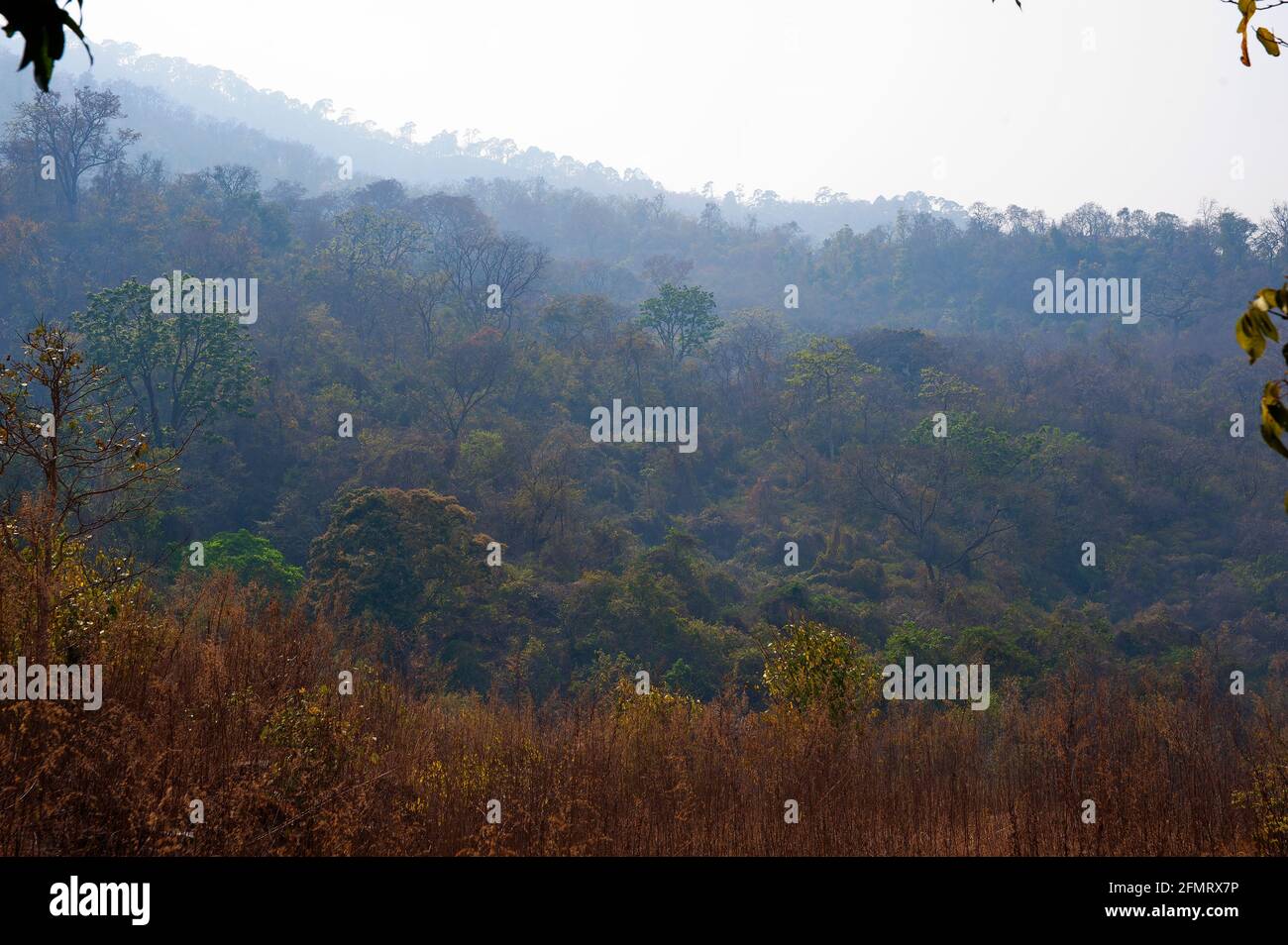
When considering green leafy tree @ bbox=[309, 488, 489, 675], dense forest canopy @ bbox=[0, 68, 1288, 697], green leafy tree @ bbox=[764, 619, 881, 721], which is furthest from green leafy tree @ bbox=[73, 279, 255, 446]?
green leafy tree @ bbox=[764, 619, 881, 721]

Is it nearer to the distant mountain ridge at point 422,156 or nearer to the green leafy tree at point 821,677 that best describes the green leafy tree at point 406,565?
the green leafy tree at point 821,677

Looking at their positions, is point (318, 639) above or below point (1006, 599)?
above

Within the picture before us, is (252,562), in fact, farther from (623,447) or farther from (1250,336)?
(1250,336)

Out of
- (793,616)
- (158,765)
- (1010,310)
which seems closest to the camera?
(158,765)

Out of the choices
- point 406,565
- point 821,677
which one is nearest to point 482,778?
point 821,677

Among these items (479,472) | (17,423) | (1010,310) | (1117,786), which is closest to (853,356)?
(479,472)

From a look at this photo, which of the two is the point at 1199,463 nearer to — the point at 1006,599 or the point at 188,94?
the point at 1006,599

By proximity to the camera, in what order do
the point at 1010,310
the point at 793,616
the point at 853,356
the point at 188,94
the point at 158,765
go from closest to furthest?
the point at 158,765 → the point at 793,616 → the point at 853,356 → the point at 1010,310 → the point at 188,94

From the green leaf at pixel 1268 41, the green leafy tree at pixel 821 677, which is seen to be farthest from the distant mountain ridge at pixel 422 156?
the green leaf at pixel 1268 41

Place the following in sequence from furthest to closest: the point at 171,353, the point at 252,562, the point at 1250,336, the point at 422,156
A: the point at 422,156, the point at 171,353, the point at 252,562, the point at 1250,336
